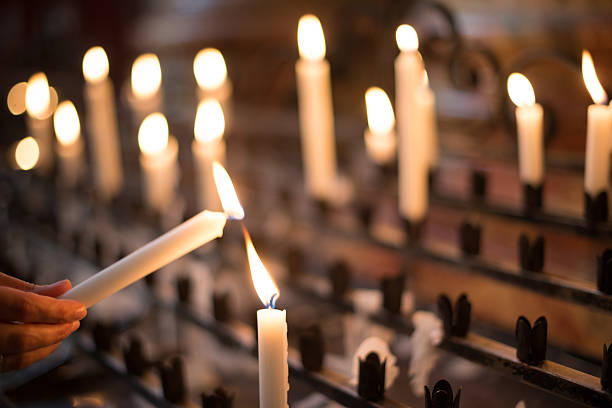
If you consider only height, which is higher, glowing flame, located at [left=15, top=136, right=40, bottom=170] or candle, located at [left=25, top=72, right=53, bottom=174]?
candle, located at [left=25, top=72, right=53, bottom=174]

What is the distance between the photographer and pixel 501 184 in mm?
1149

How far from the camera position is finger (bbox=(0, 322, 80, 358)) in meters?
0.57

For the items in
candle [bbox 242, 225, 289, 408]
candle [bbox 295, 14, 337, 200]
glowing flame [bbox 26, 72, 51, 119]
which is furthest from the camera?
glowing flame [bbox 26, 72, 51, 119]

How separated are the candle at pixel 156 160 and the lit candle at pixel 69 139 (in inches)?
12.1

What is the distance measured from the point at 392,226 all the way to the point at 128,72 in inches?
67.4

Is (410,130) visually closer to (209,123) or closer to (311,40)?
(311,40)

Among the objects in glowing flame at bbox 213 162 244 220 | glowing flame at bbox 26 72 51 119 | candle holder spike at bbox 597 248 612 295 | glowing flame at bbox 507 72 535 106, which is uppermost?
glowing flame at bbox 26 72 51 119

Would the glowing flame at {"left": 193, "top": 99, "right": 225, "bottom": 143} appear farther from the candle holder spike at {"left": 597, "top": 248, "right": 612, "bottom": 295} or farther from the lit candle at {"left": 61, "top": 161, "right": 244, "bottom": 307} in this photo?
the candle holder spike at {"left": 597, "top": 248, "right": 612, "bottom": 295}

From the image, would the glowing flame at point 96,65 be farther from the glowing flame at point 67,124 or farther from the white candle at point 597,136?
the white candle at point 597,136

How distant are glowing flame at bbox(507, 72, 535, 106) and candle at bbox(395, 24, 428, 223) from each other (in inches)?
5.4

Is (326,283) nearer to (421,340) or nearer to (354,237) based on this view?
(354,237)

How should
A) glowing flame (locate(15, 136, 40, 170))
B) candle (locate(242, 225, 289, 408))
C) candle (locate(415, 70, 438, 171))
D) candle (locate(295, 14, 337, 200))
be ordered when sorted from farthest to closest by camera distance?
1. glowing flame (locate(15, 136, 40, 170))
2. candle (locate(295, 14, 337, 200))
3. candle (locate(415, 70, 438, 171))
4. candle (locate(242, 225, 289, 408))

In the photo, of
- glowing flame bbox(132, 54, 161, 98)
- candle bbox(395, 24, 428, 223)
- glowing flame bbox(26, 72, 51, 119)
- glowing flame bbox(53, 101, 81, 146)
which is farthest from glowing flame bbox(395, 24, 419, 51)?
glowing flame bbox(26, 72, 51, 119)

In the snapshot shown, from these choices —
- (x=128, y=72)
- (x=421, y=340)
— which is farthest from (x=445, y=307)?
(x=128, y=72)
